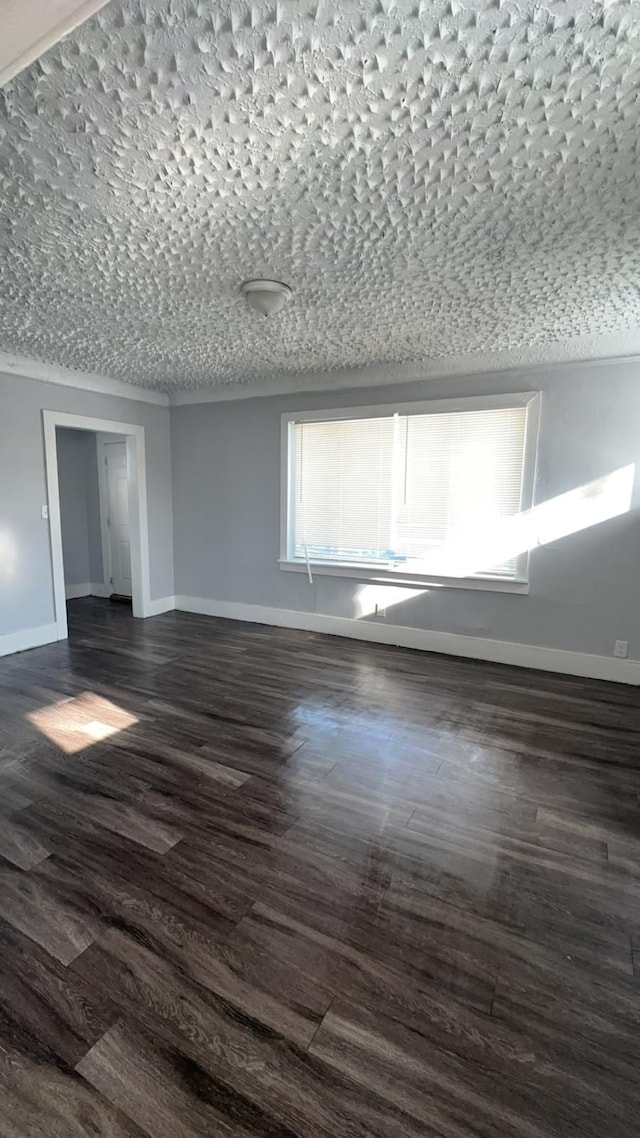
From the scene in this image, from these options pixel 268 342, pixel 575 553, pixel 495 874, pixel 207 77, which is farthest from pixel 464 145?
pixel 575 553

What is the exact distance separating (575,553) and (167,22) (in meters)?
3.72

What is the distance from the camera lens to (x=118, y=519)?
250 inches

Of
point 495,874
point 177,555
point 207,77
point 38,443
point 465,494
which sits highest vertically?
point 207,77

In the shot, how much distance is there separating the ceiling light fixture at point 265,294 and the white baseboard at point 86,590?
5.07 meters

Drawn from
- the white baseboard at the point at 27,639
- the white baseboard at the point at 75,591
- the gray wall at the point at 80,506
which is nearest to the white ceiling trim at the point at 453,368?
the gray wall at the point at 80,506

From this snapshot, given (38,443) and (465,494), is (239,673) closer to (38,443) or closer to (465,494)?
(465,494)

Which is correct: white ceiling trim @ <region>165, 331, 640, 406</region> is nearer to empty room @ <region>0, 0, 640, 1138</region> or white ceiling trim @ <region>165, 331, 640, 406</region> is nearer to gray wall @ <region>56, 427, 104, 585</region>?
empty room @ <region>0, 0, 640, 1138</region>

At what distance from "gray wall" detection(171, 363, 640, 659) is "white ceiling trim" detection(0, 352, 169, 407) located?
413 millimetres

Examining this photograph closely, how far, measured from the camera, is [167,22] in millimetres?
1160

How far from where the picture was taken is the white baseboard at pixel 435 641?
3672 millimetres

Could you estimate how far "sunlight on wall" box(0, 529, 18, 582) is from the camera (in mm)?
4086

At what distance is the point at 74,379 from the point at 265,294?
2856mm

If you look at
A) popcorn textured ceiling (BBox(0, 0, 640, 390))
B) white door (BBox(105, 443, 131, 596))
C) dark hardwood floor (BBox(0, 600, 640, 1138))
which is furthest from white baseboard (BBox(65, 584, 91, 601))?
popcorn textured ceiling (BBox(0, 0, 640, 390))

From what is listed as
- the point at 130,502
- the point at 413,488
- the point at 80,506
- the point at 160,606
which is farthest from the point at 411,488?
the point at 80,506
